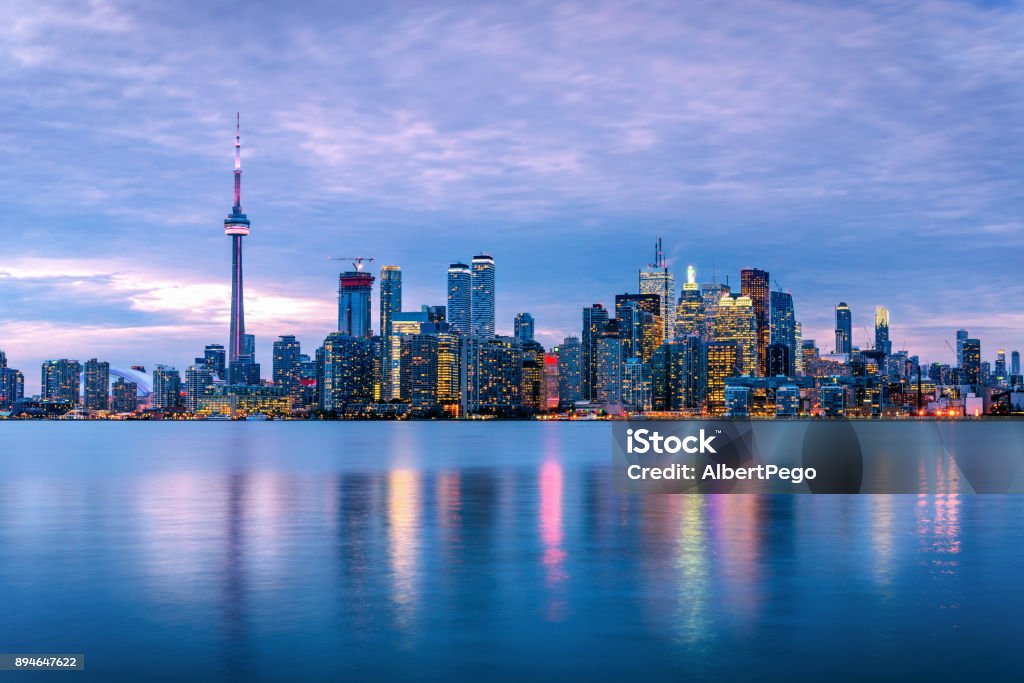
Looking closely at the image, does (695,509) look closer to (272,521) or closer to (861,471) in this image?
(272,521)

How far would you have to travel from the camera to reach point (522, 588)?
35.2 metres

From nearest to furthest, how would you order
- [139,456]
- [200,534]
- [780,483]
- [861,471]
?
1. [200,534]
2. [780,483]
3. [861,471]
4. [139,456]

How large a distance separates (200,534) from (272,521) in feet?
21.9

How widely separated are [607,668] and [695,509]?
A: 36.5 m

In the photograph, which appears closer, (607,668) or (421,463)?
(607,668)

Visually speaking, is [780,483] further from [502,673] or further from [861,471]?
[502,673]

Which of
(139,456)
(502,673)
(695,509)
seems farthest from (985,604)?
(139,456)

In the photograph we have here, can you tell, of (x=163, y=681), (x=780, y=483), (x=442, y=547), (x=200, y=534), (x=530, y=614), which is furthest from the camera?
(x=780, y=483)

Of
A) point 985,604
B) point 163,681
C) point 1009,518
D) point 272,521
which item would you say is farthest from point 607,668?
point 1009,518

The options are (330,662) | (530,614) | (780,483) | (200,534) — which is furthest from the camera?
(780,483)

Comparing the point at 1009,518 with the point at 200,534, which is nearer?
the point at 200,534

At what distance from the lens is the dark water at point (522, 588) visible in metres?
25.3

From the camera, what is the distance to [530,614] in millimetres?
30734

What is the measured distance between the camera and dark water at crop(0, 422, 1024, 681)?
25281mm
